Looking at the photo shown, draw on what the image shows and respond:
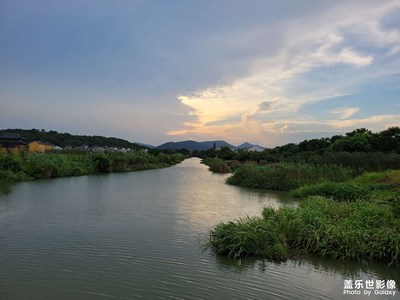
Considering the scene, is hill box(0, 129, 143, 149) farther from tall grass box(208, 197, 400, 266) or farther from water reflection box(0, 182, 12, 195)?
tall grass box(208, 197, 400, 266)

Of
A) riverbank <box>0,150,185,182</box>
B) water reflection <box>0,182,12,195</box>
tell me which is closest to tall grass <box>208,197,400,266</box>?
water reflection <box>0,182,12,195</box>

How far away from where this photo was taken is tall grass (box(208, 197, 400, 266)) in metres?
7.23

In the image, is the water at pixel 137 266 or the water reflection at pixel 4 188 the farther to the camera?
the water reflection at pixel 4 188

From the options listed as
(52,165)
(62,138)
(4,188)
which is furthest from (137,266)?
(62,138)

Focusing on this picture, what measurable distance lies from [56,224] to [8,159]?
14.4m

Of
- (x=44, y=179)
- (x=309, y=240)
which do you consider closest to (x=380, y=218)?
(x=309, y=240)

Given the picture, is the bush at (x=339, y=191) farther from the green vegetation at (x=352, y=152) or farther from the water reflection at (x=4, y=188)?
the water reflection at (x=4, y=188)

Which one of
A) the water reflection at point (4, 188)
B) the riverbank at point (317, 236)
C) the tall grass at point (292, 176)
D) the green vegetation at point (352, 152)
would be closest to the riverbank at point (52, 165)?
the water reflection at point (4, 188)

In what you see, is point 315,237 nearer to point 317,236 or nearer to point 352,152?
point 317,236

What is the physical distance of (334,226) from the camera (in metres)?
8.02

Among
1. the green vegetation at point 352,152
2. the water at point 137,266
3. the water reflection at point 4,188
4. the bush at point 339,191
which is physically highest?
the green vegetation at point 352,152

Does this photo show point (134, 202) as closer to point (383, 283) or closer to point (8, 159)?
point (383, 283)

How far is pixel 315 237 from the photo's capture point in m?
7.68

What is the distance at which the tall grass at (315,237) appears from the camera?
23.7 feet
